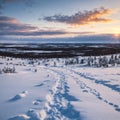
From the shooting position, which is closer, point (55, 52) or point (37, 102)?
point (37, 102)

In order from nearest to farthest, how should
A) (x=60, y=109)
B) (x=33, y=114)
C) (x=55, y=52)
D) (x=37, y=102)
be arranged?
(x=33, y=114) < (x=60, y=109) < (x=37, y=102) < (x=55, y=52)

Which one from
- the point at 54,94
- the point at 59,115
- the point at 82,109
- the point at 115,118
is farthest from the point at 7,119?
the point at 54,94

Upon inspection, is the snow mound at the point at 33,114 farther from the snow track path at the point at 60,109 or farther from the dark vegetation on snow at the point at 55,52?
the dark vegetation on snow at the point at 55,52

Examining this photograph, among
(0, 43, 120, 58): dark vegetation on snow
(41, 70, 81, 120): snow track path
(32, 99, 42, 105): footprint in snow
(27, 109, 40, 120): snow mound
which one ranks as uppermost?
(0, 43, 120, 58): dark vegetation on snow

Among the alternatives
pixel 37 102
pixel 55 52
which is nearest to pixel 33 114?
pixel 37 102

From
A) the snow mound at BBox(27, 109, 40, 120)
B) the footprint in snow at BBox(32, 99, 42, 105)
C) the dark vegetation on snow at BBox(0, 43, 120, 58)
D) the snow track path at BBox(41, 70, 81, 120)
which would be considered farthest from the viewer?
the dark vegetation on snow at BBox(0, 43, 120, 58)

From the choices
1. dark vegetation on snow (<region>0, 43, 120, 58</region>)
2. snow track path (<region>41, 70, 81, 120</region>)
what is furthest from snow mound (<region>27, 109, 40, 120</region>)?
dark vegetation on snow (<region>0, 43, 120, 58</region>)

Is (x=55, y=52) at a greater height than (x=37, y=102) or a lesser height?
greater

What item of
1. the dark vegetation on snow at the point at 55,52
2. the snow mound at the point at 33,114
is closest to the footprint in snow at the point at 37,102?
the snow mound at the point at 33,114

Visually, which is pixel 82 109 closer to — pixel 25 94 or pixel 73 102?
pixel 73 102

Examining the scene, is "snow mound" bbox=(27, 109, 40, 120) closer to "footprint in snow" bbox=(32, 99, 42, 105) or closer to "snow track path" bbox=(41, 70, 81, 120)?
"snow track path" bbox=(41, 70, 81, 120)

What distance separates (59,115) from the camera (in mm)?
6652

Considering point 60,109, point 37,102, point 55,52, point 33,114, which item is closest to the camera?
point 33,114

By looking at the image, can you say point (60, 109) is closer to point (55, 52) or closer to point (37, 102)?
point (37, 102)
